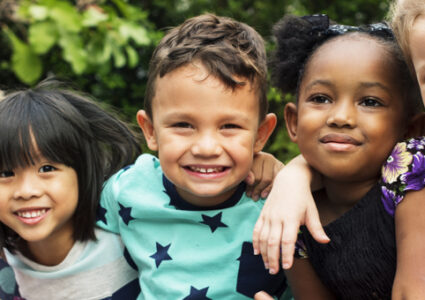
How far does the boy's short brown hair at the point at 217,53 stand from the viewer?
2.06 meters

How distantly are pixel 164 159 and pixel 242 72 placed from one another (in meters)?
0.42

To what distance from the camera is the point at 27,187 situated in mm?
2189

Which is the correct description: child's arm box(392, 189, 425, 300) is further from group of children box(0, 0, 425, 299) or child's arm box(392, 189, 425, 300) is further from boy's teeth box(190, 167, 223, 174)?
boy's teeth box(190, 167, 223, 174)

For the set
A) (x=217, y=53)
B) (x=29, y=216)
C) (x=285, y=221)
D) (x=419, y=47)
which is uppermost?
(x=419, y=47)

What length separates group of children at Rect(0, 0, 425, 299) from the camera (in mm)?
1830

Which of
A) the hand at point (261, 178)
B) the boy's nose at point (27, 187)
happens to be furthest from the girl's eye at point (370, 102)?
the boy's nose at point (27, 187)

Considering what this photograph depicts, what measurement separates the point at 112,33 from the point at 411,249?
3020mm

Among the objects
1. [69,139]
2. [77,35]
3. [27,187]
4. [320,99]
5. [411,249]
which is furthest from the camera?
[77,35]

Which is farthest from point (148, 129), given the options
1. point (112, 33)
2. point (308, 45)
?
point (112, 33)

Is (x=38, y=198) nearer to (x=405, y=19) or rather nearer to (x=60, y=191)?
(x=60, y=191)

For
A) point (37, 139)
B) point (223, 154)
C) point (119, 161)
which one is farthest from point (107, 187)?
Result: point (223, 154)

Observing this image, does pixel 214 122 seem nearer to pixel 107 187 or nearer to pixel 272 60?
pixel 272 60

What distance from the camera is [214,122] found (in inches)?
80.4

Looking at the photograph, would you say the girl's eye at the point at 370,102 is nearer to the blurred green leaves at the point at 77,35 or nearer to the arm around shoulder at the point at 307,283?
the arm around shoulder at the point at 307,283
